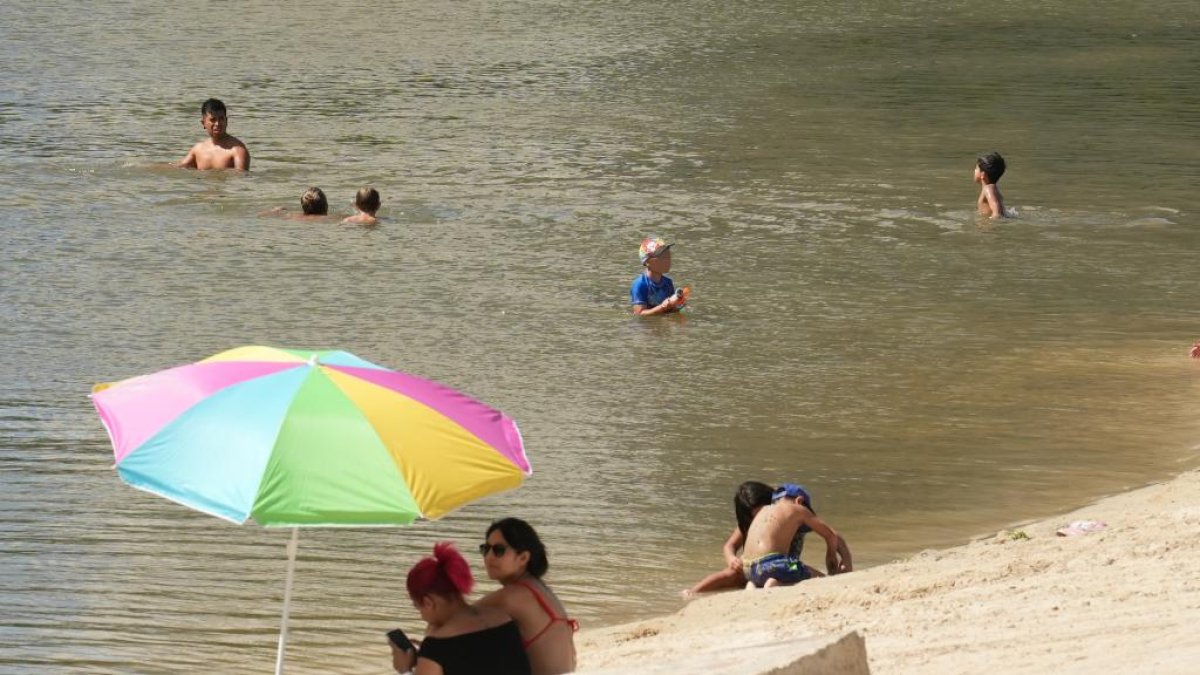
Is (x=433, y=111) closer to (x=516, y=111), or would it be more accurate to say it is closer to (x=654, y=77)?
(x=516, y=111)

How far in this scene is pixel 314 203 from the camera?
16844 mm

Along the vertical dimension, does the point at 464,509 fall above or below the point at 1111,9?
below

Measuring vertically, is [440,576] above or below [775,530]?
above

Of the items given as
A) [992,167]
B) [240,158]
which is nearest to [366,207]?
[240,158]

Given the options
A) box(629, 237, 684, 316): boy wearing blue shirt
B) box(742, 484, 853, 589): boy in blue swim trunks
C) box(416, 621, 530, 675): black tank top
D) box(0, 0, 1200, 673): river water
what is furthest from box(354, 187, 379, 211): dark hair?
box(416, 621, 530, 675): black tank top

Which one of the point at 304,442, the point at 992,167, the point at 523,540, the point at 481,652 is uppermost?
the point at 304,442

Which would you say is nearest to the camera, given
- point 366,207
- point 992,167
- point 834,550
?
point 834,550

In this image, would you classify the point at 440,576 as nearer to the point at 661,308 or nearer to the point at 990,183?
the point at 661,308

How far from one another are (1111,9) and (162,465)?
32461mm

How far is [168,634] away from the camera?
7863 millimetres

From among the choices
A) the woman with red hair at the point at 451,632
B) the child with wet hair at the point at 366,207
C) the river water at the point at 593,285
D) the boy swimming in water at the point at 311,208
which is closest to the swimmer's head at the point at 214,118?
the river water at the point at 593,285

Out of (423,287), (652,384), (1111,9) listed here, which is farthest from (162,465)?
(1111,9)

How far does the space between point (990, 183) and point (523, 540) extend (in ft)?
39.0

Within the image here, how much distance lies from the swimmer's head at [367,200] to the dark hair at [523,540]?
1061cm
